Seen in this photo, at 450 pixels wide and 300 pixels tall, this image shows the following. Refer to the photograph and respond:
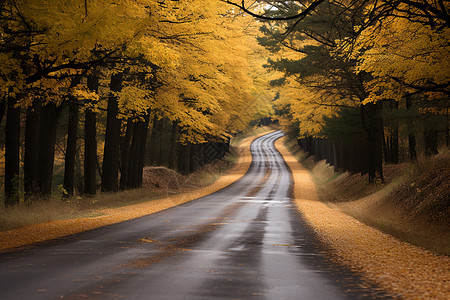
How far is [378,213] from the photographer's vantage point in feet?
59.7

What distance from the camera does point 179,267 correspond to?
23.9 feet

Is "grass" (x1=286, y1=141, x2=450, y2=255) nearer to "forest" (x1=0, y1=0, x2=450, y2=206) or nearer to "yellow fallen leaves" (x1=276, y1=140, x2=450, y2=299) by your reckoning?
"yellow fallen leaves" (x1=276, y1=140, x2=450, y2=299)

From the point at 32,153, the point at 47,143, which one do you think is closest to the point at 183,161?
the point at 47,143

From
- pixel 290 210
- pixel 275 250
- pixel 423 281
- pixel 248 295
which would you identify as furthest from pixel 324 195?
pixel 248 295

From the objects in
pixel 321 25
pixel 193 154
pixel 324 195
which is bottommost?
pixel 324 195

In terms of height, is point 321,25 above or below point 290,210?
above

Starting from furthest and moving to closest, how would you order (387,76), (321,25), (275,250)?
(321,25)
(387,76)
(275,250)

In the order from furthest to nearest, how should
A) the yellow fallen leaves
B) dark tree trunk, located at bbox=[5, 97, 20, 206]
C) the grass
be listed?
dark tree trunk, located at bbox=[5, 97, 20, 206] → the grass → the yellow fallen leaves

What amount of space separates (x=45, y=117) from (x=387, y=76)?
11.2 metres

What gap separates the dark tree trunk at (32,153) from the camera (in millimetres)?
16656

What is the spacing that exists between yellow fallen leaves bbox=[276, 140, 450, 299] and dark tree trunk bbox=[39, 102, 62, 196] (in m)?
9.06

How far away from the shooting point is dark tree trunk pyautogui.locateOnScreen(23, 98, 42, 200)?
16656mm

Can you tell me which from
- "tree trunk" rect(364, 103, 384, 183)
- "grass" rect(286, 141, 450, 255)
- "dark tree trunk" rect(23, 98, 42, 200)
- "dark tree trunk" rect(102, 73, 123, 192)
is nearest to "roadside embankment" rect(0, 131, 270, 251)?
"dark tree trunk" rect(23, 98, 42, 200)

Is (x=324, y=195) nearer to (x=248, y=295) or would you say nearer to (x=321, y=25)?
(x=321, y=25)
